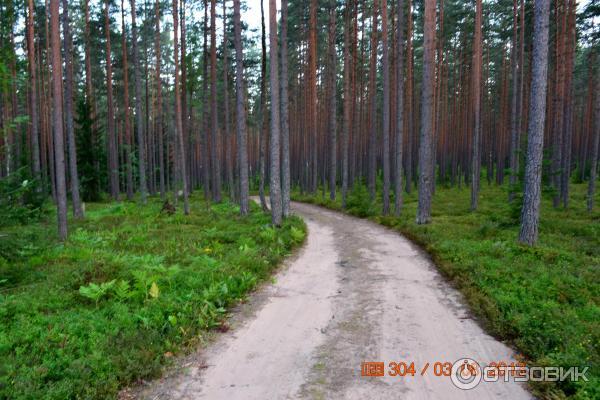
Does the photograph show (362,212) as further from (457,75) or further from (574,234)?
(457,75)

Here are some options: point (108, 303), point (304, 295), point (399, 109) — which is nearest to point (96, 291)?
point (108, 303)

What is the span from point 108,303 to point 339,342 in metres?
4.23

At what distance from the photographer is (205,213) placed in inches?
810

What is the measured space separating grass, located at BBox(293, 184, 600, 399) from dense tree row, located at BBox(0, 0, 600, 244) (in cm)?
143

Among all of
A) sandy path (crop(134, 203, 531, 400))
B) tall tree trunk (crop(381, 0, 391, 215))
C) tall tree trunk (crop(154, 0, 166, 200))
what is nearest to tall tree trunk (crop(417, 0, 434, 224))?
tall tree trunk (crop(381, 0, 391, 215))

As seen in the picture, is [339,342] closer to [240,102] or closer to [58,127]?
[58,127]

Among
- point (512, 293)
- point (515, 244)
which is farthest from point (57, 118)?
point (515, 244)

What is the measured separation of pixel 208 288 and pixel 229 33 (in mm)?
23420

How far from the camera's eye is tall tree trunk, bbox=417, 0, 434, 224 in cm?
1488

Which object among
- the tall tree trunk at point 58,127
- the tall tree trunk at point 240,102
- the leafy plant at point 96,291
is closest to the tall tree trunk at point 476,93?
the tall tree trunk at point 240,102

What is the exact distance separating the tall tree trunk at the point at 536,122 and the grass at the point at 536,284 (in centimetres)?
79

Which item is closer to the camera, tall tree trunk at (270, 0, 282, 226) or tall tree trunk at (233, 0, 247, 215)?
tall tree trunk at (270, 0, 282, 226)

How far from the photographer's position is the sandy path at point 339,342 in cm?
432

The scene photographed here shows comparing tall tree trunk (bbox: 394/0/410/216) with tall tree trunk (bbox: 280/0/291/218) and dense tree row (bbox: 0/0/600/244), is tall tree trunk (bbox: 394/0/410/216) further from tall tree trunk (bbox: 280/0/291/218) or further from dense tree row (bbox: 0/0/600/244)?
tall tree trunk (bbox: 280/0/291/218)
